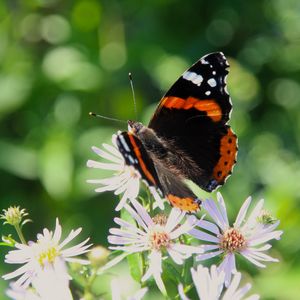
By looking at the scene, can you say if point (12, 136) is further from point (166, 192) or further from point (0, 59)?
point (166, 192)

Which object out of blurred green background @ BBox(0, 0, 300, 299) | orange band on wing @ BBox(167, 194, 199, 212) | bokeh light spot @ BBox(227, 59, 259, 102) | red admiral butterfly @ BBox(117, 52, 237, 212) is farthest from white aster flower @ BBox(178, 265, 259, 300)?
bokeh light spot @ BBox(227, 59, 259, 102)

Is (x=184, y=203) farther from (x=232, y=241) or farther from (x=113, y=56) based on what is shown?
(x=113, y=56)

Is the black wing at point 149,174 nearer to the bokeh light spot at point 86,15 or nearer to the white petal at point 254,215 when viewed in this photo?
the white petal at point 254,215

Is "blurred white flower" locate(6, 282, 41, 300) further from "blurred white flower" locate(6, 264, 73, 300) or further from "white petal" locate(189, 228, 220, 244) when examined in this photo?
"white petal" locate(189, 228, 220, 244)

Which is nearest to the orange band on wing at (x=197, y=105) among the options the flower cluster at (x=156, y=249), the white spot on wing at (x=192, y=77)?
the white spot on wing at (x=192, y=77)

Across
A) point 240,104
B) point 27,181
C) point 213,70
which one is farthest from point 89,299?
point 240,104

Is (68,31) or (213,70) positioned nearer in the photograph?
(213,70)
